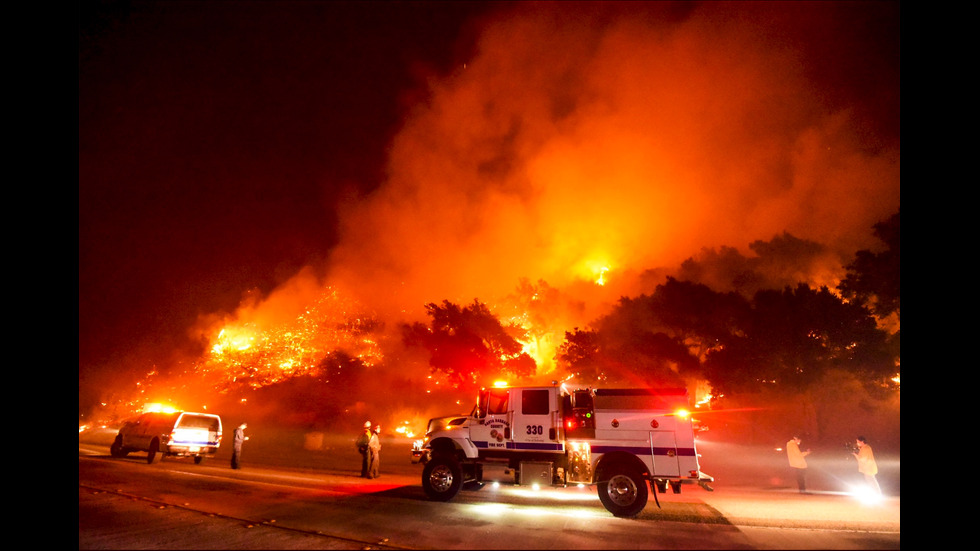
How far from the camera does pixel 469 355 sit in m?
27.2

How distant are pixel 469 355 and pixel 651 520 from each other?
18.2 meters

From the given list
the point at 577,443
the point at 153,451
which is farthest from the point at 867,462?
the point at 153,451

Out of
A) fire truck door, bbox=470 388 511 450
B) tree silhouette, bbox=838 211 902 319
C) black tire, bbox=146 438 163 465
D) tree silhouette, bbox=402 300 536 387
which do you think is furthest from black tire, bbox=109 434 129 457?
tree silhouette, bbox=838 211 902 319

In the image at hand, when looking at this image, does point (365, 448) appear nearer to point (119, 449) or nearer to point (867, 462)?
point (119, 449)

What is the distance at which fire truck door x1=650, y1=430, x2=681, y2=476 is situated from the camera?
32.4 ft

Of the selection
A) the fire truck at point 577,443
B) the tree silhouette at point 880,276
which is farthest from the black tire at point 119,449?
the tree silhouette at point 880,276

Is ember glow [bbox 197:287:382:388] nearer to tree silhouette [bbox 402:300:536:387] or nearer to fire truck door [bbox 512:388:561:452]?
tree silhouette [bbox 402:300:536:387]

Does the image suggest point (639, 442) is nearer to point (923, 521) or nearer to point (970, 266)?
point (923, 521)

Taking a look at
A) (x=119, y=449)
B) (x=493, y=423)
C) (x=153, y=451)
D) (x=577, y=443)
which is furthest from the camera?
(x=119, y=449)

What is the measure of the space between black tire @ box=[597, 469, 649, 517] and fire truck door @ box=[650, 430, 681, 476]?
41cm

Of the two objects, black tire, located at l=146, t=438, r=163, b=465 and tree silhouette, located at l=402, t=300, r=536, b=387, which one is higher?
tree silhouette, located at l=402, t=300, r=536, b=387

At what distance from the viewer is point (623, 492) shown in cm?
994

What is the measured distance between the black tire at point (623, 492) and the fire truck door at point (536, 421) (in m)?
1.18

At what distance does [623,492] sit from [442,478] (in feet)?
12.4
